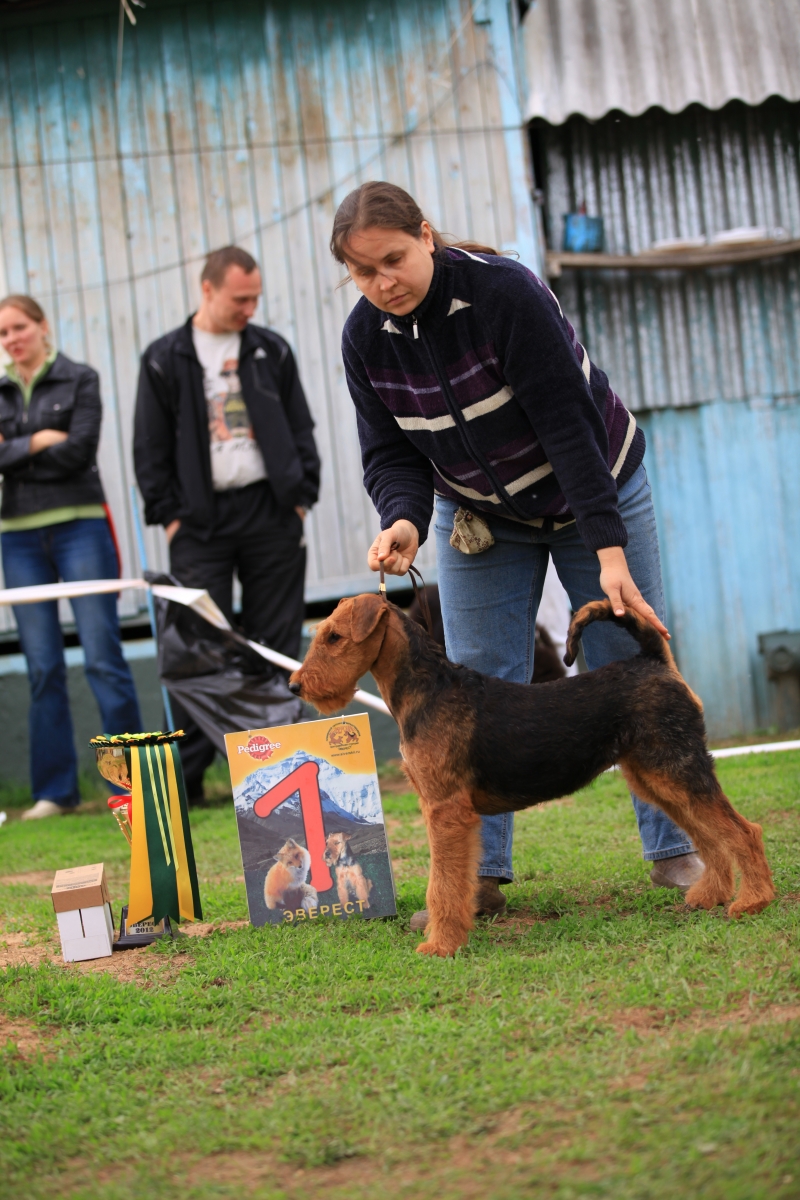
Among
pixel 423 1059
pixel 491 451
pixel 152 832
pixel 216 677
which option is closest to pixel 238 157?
pixel 216 677

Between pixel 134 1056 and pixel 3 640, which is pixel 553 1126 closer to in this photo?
pixel 134 1056

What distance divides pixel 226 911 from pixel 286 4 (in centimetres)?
673

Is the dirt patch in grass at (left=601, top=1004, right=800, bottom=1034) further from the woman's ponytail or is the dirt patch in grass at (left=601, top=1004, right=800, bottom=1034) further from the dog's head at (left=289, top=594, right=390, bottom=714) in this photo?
the woman's ponytail

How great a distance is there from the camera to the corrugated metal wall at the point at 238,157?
7863 millimetres

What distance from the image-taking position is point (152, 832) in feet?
12.3

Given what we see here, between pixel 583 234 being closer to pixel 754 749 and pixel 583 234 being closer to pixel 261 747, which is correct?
pixel 754 749

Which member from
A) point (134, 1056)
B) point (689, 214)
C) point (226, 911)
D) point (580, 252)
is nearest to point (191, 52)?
point (580, 252)

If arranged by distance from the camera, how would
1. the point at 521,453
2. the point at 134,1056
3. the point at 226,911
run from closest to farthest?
1. the point at 134,1056
2. the point at 521,453
3. the point at 226,911

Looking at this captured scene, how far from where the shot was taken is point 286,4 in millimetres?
7855

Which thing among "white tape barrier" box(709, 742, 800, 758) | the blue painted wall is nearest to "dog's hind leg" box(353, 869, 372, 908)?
"white tape barrier" box(709, 742, 800, 758)

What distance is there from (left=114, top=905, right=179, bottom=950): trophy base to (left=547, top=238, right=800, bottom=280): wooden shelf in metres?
5.83

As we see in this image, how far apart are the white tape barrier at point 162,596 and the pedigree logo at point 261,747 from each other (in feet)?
7.24

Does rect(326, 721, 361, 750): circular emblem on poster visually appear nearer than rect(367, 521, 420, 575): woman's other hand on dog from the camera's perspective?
No

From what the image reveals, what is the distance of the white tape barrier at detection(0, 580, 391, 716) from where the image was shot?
20.2 ft
